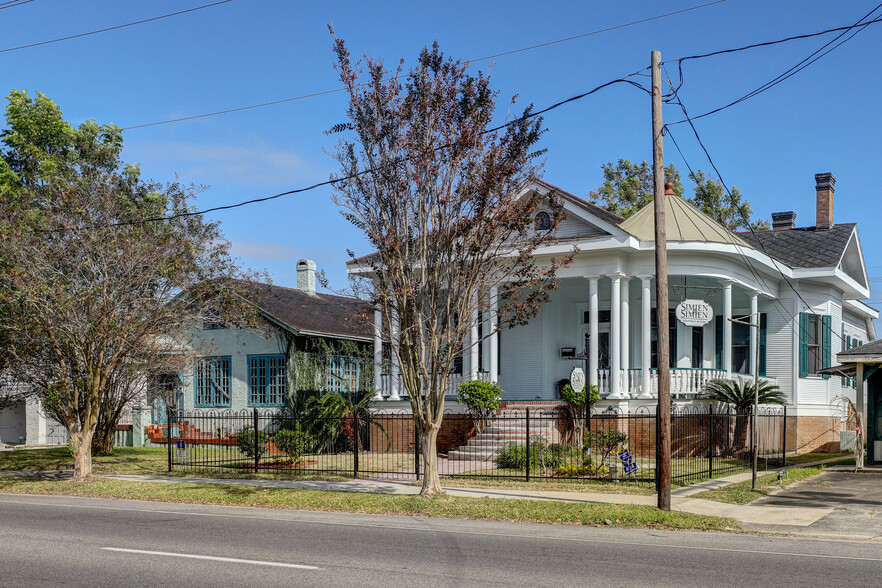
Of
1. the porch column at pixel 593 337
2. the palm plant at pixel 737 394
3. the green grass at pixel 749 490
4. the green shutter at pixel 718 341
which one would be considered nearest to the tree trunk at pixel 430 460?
the green grass at pixel 749 490

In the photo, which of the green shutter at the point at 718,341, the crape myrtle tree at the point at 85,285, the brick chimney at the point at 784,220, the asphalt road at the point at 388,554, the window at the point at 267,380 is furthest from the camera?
the brick chimney at the point at 784,220

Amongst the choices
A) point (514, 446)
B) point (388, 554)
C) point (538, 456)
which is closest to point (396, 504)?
point (388, 554)

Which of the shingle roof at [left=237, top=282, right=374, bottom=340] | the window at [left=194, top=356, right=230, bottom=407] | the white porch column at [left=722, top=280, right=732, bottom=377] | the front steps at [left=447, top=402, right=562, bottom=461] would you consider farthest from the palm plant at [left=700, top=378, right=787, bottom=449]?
the window at [left=194, top=356, right=230, bottom=407]

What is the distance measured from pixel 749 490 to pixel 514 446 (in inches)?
211

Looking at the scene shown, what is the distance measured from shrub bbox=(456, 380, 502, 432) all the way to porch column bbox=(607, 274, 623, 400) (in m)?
2.93

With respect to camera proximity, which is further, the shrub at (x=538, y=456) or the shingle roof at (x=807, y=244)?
the shingle roof at (x=807, y=244)

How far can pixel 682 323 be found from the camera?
928 inches

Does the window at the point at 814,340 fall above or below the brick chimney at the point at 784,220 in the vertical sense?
below

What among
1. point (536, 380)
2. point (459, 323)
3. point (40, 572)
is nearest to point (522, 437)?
point (536, 380)

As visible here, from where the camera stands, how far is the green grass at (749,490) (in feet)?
51.1

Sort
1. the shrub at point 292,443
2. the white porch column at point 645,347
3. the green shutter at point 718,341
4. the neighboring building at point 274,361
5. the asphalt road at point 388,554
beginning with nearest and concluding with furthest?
the asphalt road at point 388,554 < the shrub at point 292,443 < the white porch column at point 645,347 < the green shutter at point 718,341 < the neighboring building at point 274,361

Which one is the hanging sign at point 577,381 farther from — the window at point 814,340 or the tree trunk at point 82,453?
the tree trunk at point 82,453

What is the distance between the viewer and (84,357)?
18922 mm

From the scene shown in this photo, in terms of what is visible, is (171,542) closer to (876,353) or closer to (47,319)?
(47,319)
